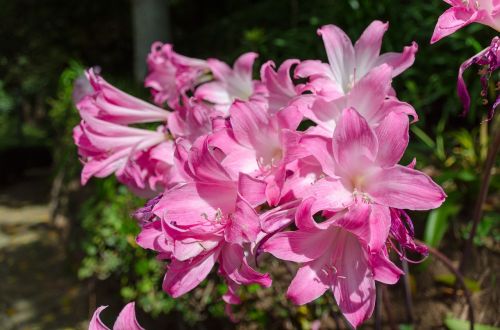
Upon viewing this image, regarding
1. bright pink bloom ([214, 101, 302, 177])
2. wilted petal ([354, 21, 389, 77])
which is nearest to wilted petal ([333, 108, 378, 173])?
bright pink bloom ([214, 101, 302, 177])

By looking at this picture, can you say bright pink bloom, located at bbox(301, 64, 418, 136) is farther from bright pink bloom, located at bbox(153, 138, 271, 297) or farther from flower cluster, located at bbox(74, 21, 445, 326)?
bright pink bloom, located at bbox(153, 138, 271, 297)

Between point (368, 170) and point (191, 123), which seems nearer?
point (368, 170)

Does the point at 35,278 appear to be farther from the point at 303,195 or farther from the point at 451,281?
the point at 303,195

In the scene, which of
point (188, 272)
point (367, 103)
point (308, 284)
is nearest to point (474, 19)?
point (367, 103)

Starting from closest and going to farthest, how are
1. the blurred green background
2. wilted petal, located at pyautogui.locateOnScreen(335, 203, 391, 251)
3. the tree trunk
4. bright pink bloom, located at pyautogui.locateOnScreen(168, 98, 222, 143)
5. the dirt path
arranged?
1. wilted petal, located at pyautogui.locateOnScreen(335, 203, 391, 251)
2. bright pink bloom, located at pyautogui.locateOnScreen(168, 98, 222, 143)
3. the blurred green background
4. the dirt path
5. the tree trunk

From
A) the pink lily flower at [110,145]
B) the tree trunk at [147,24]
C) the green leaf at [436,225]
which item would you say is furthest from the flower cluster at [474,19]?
the tree trunk at [147,24]

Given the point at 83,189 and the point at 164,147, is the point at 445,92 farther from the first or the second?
the point at 83,189
